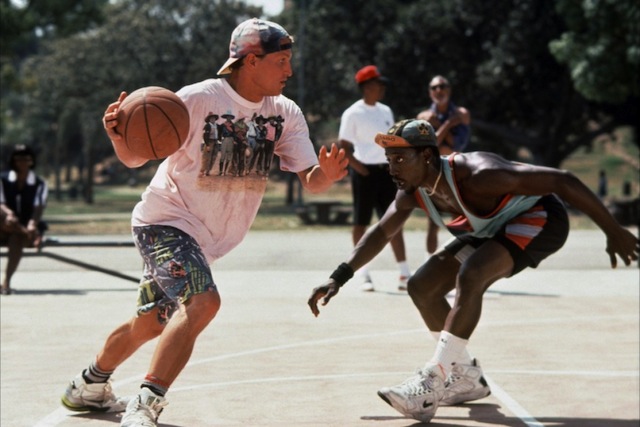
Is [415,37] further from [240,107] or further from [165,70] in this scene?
[240,107]

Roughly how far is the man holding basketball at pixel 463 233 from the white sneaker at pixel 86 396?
48.6 inches

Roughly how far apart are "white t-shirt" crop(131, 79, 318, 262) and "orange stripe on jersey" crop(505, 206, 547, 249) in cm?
148

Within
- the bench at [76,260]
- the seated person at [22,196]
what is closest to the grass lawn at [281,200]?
the bench at [76,260]

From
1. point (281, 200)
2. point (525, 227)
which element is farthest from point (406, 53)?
point (525, 227)

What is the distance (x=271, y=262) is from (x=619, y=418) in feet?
34.3

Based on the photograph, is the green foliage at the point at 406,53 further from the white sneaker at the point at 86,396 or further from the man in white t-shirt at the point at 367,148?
the white sneaker at the point at 86,396

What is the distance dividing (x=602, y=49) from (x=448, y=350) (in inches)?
1195

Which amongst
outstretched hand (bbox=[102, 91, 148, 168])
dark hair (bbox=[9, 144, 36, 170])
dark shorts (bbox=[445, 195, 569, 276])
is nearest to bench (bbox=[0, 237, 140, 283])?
dark hair (bbox=[9, 144, 36, 170])

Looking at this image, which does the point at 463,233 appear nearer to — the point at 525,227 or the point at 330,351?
the point at 525,227

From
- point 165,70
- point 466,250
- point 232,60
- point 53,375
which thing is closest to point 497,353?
point 466,250

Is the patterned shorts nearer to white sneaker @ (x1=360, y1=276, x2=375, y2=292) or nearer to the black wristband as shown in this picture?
the black wristband

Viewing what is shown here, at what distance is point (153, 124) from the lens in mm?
5621

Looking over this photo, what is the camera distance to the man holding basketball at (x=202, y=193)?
5695mm

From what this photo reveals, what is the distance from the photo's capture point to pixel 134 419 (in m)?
5.34
